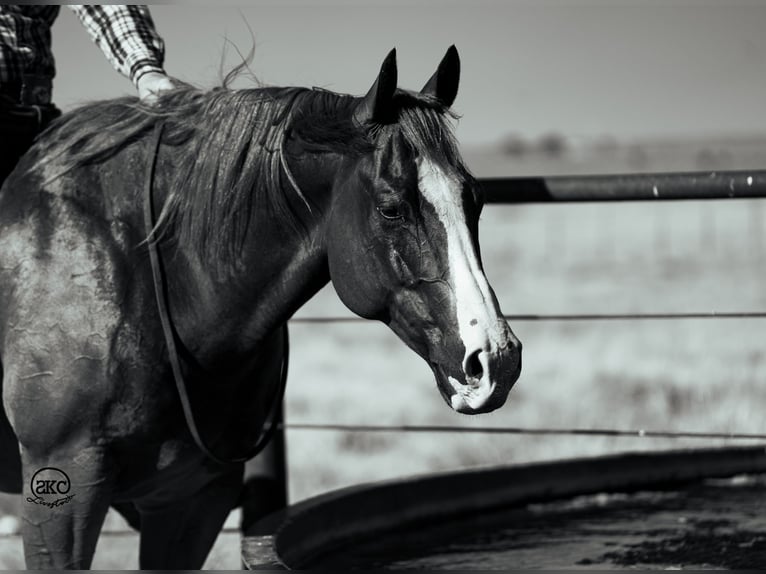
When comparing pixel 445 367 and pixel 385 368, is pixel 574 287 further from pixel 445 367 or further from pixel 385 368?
pixel 445 367

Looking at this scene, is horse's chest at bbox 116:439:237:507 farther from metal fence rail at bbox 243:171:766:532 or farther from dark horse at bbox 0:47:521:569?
metal fence rail at bbox 243:171:766:532

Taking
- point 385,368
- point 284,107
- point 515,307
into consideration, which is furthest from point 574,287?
point 284,107

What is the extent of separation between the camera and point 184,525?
248 cm

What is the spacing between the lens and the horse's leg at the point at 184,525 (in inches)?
Answer: 96.8

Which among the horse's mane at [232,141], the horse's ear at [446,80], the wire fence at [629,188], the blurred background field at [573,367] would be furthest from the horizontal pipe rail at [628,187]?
the blurred background field at [573,367]

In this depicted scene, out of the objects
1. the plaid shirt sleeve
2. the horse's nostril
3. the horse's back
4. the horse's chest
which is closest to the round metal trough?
the horse's chest

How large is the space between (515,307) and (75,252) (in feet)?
29.6

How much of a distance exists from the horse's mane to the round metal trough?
1.92ft

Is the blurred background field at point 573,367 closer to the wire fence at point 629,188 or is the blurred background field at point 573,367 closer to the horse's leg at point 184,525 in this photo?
the wire fence at point 629,188

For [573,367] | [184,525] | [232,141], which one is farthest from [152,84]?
[573,367]

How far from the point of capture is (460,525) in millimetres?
2848

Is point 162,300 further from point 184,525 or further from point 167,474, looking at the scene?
point 184,525

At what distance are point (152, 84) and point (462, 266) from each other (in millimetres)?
950

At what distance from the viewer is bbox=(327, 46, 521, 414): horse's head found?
181 centimetres
